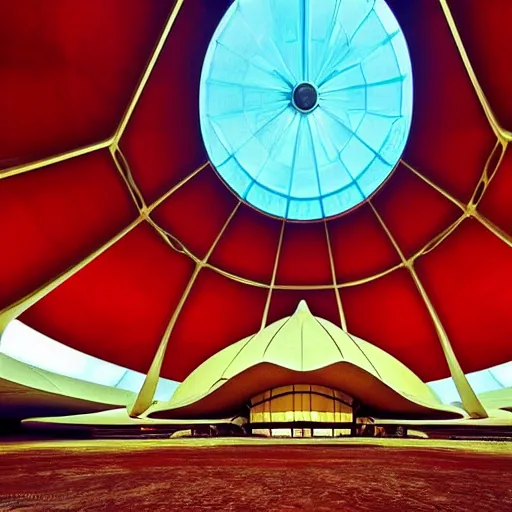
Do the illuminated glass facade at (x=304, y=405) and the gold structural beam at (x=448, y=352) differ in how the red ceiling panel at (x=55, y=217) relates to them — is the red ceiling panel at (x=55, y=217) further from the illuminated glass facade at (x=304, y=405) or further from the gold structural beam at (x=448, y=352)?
the gold structural beam at (x=448, y=352)

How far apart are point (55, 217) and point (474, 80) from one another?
1296 centimetres

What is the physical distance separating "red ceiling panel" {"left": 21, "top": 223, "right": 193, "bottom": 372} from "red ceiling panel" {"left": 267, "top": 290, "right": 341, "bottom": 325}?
423 cm

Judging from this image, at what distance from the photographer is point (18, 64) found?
9930 mm

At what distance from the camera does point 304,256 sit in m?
18.0

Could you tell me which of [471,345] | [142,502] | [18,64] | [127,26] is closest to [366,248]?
[471,345]

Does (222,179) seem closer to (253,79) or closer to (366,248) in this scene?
(253,79)

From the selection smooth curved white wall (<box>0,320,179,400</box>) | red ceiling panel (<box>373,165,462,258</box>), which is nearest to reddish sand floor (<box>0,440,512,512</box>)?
red ceiling panel (<box>373,165,462,258</box>)

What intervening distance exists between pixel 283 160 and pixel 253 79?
355 centimetres

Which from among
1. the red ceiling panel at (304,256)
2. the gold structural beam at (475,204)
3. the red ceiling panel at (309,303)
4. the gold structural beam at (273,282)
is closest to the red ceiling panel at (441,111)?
the gold structural beam at (475,204)

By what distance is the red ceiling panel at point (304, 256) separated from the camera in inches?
695

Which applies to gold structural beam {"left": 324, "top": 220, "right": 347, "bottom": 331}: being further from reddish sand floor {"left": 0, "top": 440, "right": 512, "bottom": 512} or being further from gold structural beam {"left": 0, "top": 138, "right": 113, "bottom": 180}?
reddish sand floor {"left": 0, "top": 440, "right": 512, "bottom": 512}

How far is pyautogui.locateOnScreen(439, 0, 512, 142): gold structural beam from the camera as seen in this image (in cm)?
1111

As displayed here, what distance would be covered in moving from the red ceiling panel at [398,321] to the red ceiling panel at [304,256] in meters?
1.43

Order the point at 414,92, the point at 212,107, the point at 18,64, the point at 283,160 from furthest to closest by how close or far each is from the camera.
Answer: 1. the point at 283,160
2. the point at 212,107
3. the point at 414,92
4. the point at 18,64
